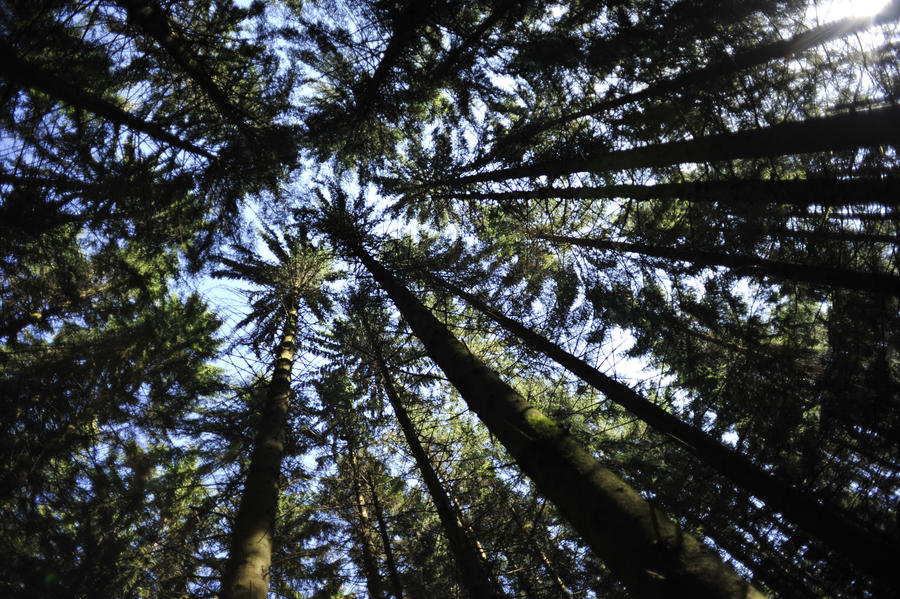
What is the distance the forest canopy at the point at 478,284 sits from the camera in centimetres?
338

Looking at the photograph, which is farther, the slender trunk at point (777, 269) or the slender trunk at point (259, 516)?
the slender trunk at point (259, 516)

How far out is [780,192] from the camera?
394 cm

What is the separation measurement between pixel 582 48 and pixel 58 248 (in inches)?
330

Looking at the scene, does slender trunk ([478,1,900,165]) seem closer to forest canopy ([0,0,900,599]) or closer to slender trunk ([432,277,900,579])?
forest canopy ([0,0,900,599])

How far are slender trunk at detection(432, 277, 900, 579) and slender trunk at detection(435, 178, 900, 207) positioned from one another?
2398 mm

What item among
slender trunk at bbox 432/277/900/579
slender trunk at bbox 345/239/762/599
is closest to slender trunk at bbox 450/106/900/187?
slender trunk at bbox 432/277/900/579

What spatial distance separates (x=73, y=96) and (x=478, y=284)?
6.03 m

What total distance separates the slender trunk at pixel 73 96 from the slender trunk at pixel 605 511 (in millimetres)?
5640

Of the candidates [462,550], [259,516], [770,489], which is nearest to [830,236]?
[770,489]

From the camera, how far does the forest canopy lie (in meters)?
3.38

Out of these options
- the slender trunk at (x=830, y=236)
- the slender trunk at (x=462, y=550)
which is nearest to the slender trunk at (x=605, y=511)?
the slender trunk at (x=462, y=550)

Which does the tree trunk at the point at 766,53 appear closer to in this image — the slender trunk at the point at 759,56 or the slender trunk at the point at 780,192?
the slender trunk at the point at 759,56

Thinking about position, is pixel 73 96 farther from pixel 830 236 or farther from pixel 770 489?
pixel 830 236

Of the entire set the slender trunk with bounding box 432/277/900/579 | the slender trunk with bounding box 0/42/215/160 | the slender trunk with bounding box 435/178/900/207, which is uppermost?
the slender trunk with bounding box 0/42/215/160
